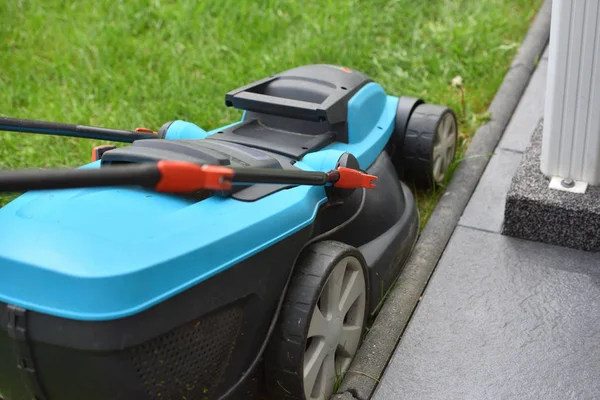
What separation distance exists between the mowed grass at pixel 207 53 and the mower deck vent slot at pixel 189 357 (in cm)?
151

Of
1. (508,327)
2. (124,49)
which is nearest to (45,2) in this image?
(124,49)

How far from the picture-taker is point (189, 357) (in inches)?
64.7

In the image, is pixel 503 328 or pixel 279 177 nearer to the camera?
pixel 279 177

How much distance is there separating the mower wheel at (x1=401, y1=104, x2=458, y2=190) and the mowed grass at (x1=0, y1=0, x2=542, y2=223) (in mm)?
278

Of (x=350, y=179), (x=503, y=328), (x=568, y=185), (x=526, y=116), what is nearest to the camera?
(x=350, y=179)

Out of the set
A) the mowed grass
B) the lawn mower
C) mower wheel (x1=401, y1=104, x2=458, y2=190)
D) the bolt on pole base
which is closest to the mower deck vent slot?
the lawn mower

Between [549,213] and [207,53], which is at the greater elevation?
[207,53]

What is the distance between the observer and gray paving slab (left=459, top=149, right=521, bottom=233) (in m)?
2.61

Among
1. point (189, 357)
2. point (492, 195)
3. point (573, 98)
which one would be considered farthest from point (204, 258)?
point (492, 195)

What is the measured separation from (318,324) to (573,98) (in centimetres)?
106

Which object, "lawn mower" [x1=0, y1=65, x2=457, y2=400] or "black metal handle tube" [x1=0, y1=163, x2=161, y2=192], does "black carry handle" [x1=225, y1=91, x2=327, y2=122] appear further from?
"black metal handle tube" [x1=0, y1=163, x2=161, y2=192]

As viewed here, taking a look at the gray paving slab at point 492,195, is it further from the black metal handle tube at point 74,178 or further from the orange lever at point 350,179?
the black metal handle tube at point 74,178

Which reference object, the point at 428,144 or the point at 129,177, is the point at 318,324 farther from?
the point at 428,144

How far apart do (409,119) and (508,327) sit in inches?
30.5
